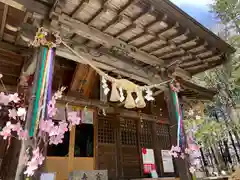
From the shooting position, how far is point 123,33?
155 inches

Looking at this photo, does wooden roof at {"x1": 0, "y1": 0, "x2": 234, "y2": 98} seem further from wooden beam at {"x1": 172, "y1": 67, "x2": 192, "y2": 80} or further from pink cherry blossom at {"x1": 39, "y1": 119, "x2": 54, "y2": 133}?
pink cherry blossom at {"x1": 39, "y1": 119, "x2": 54, "y2": 133}

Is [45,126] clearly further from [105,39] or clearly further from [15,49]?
[15,49]

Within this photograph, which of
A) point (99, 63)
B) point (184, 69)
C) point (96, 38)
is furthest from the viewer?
point (184, 69)

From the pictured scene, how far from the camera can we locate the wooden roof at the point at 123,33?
3.14 meters

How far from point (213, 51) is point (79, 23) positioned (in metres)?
3.56

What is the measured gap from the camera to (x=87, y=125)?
20.0ft

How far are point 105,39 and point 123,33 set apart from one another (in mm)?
439

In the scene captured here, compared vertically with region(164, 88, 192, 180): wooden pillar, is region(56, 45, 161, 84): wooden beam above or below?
above

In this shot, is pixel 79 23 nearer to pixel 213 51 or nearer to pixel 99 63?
pixel 99 63

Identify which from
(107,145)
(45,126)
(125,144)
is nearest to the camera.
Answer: (45,126)

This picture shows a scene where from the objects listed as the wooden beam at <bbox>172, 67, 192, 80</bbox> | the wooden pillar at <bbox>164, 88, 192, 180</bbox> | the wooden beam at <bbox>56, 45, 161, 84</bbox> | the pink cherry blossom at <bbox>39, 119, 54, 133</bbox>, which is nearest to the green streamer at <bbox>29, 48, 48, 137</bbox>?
the pink cherry blossom at <bbox>39, 119, 54, 133</bbox>

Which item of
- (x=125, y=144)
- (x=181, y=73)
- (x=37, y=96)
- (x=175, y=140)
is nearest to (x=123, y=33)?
(x=37, y=96)

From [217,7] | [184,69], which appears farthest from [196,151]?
[217,7]

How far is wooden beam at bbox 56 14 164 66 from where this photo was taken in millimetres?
3357
